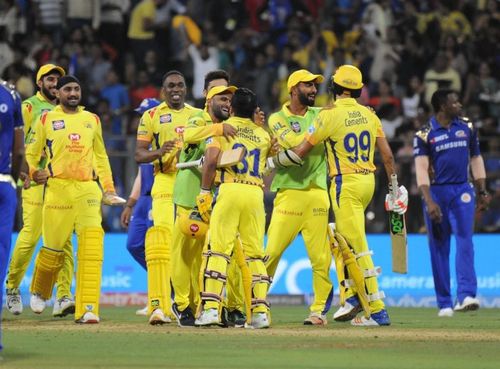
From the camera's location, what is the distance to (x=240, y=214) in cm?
1460

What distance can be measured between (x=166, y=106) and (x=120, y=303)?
22.2 ft

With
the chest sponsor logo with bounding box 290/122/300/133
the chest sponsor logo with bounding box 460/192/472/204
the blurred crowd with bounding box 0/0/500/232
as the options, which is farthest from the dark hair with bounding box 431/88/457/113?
the blurred crowd with bounding box 0/0/500/232

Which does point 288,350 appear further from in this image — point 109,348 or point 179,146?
point 179,146

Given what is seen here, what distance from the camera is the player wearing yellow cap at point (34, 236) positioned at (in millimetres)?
17141

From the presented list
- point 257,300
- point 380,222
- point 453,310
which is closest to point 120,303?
point 380,222

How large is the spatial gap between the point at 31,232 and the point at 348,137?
4448 millimetres

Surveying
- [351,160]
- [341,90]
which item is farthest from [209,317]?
[341,90]

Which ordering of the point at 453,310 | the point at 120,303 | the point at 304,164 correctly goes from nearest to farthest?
the point at 304,164, the point at 453,310, the point at 120,303

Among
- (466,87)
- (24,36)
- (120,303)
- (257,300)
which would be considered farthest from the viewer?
(24,36)

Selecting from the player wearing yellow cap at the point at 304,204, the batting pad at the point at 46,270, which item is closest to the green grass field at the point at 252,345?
the batting pad at the point at 46,270

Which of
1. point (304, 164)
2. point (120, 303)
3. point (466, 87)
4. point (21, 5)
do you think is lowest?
point (120, 303)

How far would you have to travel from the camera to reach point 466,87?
26.5 meters

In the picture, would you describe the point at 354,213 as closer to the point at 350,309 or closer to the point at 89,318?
the point at 350,309

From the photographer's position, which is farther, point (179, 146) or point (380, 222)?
point (380, 222)
